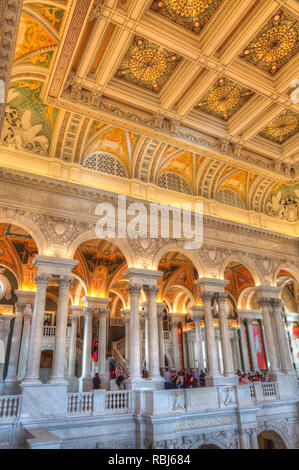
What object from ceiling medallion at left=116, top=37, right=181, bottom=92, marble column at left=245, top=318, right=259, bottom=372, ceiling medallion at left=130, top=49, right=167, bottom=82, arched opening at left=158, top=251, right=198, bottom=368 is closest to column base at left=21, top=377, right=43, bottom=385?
ceiling medallion at left=116, top=37, right=181, bottom=92

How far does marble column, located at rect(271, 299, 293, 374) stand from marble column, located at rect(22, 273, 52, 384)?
416 inches

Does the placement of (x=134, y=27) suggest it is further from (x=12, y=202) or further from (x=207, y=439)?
(x=207, y=439)

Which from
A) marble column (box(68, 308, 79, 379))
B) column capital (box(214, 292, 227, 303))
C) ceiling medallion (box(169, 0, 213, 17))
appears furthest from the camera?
marble column (box(68, 308, 79, 379))

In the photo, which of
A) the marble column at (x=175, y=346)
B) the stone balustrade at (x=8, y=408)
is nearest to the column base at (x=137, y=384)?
the stone balustrade at (x=8, y=408)

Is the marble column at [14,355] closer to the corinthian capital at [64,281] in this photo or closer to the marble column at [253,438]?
the corinthian capital at [64,281]

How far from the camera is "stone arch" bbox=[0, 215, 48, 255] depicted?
11.1 metres

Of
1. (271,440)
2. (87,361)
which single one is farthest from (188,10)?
(271,440)

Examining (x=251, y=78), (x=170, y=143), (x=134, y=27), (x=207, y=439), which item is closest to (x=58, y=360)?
(x=207, y=439)

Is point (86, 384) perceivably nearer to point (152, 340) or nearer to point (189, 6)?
point (152, 340)

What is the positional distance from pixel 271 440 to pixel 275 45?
47.7ft

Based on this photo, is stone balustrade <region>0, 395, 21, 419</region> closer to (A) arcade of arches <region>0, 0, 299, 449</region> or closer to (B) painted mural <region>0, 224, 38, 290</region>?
(A) arcade of arches <region>0, 0, 299, 449</region>

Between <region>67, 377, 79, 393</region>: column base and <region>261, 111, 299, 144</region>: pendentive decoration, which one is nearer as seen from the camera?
<region>261, 111, 299, 144</region>: pendentive decoration

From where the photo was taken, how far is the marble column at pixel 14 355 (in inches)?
540

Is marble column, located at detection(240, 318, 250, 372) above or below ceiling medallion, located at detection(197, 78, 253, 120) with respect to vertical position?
below
